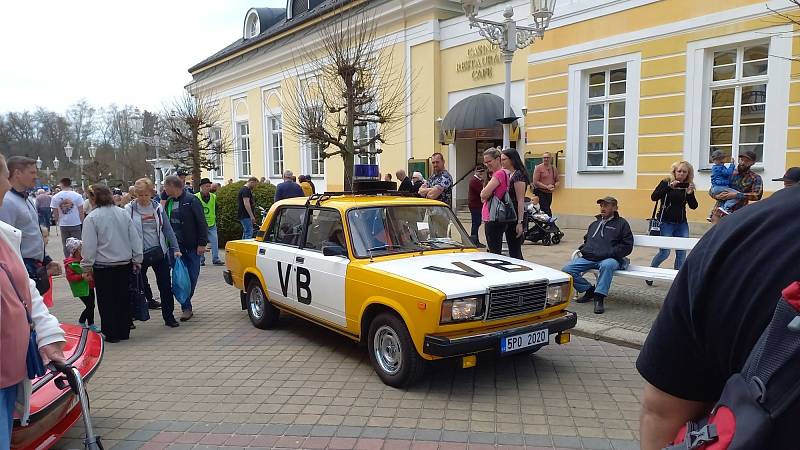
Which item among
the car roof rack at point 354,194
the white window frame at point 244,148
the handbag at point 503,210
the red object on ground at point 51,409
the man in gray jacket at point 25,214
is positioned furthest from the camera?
the white window frame at point 244,148

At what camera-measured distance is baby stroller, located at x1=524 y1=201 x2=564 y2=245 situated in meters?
12.4

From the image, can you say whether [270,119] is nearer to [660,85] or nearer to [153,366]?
[660,85]

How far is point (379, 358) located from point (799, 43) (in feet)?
38.1

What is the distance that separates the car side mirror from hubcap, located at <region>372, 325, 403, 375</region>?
0.93 meters

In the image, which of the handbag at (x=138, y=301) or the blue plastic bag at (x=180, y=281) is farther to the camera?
the blue plastic bag at (x=180, y=281)

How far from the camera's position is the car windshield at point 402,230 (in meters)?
5.35

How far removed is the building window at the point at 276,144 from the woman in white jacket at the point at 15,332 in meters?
27.4

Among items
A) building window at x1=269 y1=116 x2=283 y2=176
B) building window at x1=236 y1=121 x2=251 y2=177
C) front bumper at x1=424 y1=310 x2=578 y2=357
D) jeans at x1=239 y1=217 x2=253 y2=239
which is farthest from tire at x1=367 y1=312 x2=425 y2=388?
building window at x1=236 y1=121 x2=251 y2=177

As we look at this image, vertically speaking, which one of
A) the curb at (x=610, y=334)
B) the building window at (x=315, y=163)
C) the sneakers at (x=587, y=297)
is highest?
the building window at (x=315, y=163)

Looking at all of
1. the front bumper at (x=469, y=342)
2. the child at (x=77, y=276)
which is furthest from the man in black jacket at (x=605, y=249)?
the child at (x=77, y=276)

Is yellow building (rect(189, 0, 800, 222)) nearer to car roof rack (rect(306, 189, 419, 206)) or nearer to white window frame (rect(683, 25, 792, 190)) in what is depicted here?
white window frame (rect(683, 25, 792, 190))

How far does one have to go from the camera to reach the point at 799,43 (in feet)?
36.0

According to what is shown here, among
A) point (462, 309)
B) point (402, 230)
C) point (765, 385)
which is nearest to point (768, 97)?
point (402, 230)

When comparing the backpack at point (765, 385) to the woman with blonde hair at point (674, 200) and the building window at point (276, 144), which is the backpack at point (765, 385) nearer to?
the woman with blonde hair at point (674, 200)
